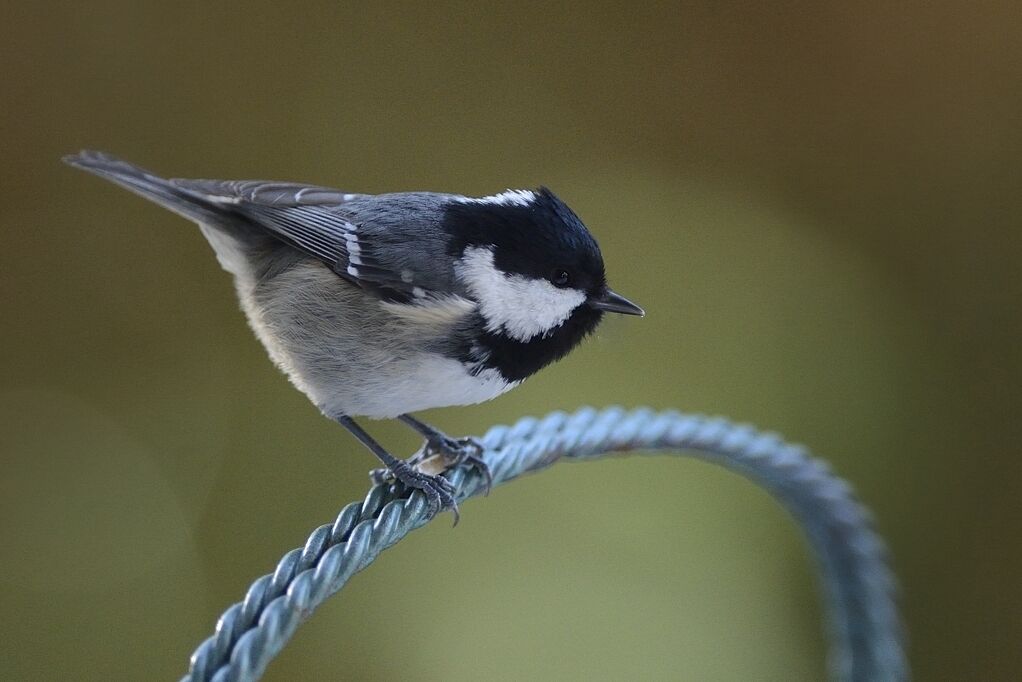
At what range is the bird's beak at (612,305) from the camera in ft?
3.41

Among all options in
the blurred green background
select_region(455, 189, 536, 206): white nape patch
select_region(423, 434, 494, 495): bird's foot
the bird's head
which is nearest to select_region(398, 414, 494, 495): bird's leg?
select_region(423, 434, 494, 495): bird's foot

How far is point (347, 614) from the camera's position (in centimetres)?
162

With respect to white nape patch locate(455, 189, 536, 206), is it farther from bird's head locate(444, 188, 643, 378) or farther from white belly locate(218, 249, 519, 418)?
white belly locate(218, 249, 519, 418)

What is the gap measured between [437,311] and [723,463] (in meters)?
0.34

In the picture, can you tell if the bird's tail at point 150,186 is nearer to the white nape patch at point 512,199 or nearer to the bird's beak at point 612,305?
the white nape patch at point 512,199

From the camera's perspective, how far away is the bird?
39.3 inches

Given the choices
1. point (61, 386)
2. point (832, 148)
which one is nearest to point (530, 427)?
point (61, 386)

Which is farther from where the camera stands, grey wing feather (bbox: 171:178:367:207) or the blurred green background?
the blurred green background

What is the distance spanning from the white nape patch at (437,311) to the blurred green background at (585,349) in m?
0.62

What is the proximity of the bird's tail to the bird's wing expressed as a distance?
1 cm

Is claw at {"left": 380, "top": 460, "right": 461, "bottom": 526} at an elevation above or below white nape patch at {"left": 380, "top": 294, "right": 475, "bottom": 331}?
below

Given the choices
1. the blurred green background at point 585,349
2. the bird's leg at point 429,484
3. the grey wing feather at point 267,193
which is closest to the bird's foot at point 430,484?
the bird's leg at point 429,484

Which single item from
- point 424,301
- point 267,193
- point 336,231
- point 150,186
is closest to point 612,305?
point 424,301

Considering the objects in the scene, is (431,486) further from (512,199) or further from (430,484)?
(512,199)
